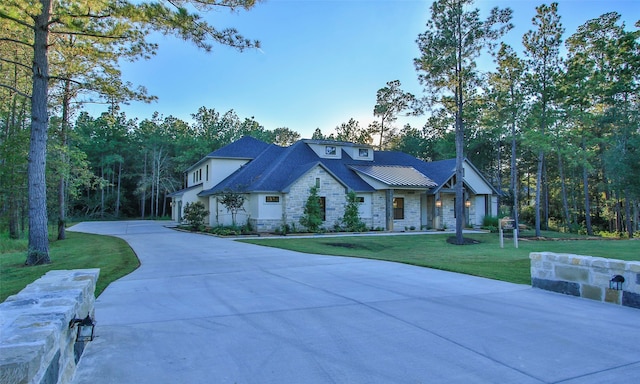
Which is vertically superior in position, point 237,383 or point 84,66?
point 84,66

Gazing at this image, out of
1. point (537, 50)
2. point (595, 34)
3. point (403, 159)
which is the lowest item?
point (403, 159)

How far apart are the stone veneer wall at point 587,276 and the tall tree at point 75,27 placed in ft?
26.6

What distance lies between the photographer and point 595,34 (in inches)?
985

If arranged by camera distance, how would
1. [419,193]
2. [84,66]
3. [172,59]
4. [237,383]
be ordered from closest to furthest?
1. [237,383]
2. [172,59]
3. [84,66]
4. [419,193]

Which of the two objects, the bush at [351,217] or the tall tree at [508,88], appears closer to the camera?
the tall tree at [508,88]

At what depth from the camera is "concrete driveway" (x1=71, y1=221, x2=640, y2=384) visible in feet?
10.9

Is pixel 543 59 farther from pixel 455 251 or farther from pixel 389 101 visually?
pixel 389 101

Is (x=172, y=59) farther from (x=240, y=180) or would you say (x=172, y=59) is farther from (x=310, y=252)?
(x=240, y=180)

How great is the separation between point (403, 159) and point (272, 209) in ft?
43.7

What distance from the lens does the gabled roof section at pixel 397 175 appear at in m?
24.5

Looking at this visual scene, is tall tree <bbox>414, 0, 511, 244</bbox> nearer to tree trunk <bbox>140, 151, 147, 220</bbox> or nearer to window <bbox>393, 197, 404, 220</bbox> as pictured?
window <bbox>393, 197, 404, 220</bbox>

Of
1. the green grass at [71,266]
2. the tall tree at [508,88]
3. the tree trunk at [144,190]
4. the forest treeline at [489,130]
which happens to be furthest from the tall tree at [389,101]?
the green grass at [71,266]

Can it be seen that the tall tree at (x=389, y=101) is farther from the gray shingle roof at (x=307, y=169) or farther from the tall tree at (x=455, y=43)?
the tall tree at (x=455, y=43)

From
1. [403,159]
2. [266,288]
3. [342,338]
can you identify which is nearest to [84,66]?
[266,288]
